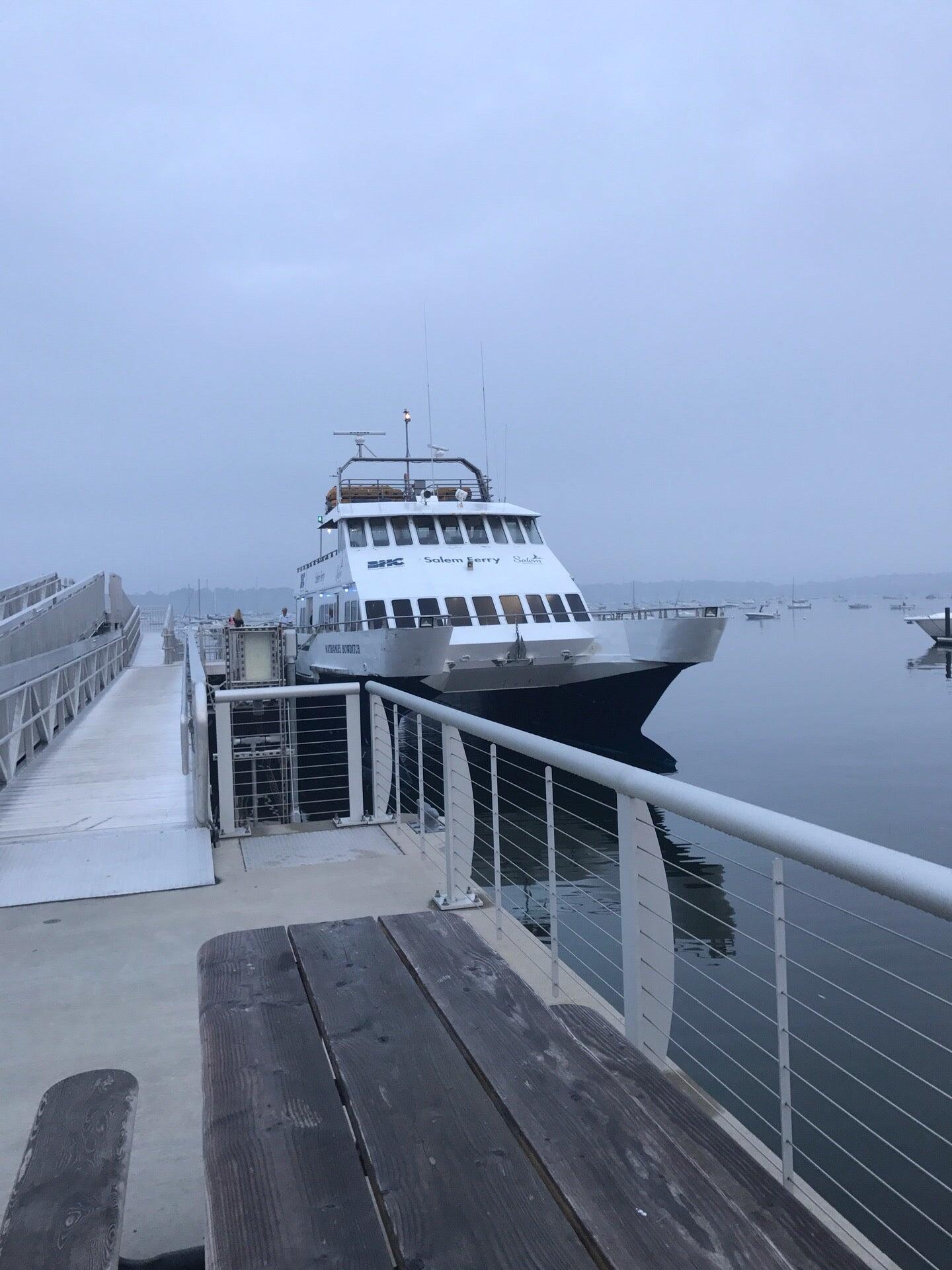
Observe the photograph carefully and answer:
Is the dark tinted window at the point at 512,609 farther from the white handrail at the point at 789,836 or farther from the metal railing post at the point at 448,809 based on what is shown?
the white handrail at the point at 789,836

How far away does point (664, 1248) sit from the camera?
3.75ft

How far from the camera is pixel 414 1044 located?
1.69 m

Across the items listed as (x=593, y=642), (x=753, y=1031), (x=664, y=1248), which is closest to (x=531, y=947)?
(x=664, y=1248)

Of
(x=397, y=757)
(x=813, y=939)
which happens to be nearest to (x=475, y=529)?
(x=813, y=939)

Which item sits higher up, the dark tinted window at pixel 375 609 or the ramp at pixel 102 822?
the dark tinted window at pixel 375 609

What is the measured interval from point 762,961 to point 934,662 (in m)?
46.2

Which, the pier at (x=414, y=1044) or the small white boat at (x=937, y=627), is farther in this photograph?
the small white boat at (x=937, y=627)

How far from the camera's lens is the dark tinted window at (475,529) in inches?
838

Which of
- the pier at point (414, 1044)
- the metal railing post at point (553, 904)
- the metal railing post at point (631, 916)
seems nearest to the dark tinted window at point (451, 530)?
the pier at point (414, 1044)

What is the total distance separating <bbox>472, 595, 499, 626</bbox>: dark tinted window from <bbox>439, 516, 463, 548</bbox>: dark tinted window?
2187mm

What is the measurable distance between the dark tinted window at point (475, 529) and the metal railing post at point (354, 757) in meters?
15.2

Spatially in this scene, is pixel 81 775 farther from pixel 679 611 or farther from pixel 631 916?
pixel 679 611

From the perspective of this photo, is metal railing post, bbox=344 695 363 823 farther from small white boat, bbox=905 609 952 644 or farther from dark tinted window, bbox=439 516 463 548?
small white boat, bbox=905 609 952 644

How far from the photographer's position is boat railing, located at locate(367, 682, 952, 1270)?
2234mm
